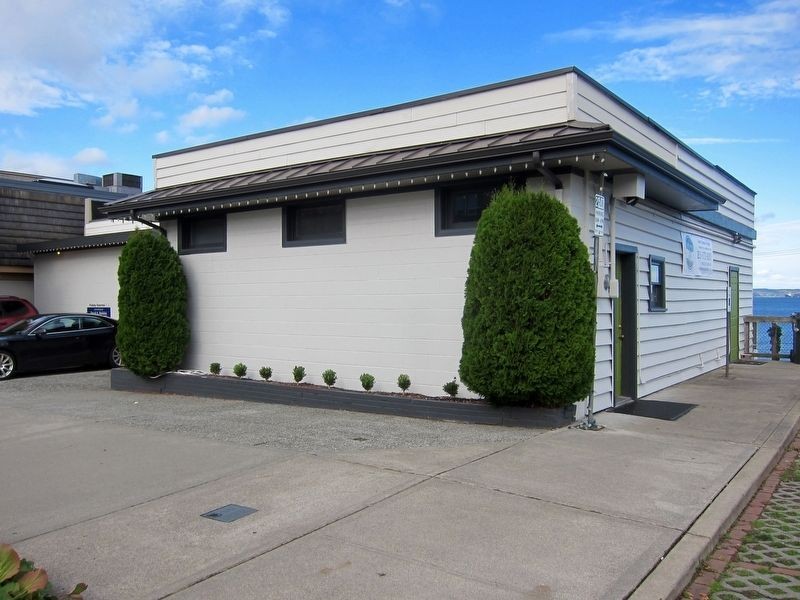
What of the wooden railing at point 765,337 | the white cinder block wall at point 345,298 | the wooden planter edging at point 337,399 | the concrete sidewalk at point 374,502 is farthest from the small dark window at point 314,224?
the wooden railing at point 765,337

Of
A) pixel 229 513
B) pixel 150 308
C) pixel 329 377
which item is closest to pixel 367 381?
pixel 329 377

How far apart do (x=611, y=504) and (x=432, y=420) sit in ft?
11.9

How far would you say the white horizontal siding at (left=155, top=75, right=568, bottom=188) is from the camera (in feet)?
29.1

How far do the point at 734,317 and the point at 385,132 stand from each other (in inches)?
419

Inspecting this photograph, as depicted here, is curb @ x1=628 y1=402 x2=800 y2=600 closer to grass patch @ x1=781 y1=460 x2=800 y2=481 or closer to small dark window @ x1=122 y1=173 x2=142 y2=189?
grass patch @ x1=781 y1=460 x2=800 y2=481

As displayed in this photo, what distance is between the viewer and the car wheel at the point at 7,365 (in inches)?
539

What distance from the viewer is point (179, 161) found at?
13.3 m

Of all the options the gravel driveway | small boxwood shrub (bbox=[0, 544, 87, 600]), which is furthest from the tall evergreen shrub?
small boxwood shrub (bbox=[0, 544, 87, 600])

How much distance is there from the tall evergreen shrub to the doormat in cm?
731

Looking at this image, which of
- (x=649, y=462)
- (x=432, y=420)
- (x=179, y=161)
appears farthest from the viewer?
(x=179, y=161)

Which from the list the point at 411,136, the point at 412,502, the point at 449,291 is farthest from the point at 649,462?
the point at 411,136

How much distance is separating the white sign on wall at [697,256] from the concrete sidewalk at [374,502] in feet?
13.6

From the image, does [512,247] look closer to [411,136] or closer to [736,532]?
[411,136]

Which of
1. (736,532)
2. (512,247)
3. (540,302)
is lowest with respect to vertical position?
(736,532)
